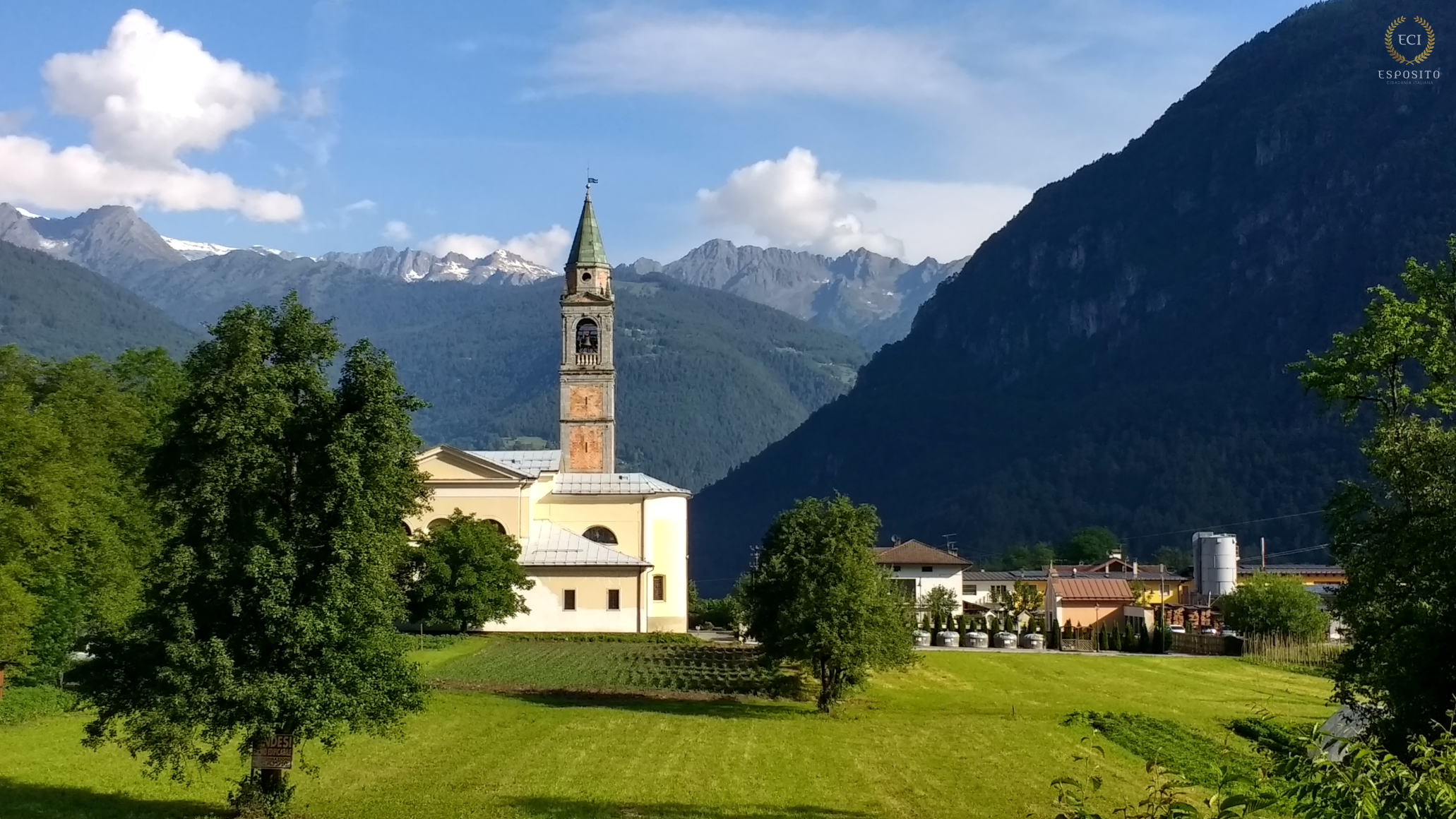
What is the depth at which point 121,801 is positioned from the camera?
845 inches

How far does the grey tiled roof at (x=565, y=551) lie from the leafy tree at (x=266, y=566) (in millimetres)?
43905

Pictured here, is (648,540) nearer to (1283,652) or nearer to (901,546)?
(1283,652)

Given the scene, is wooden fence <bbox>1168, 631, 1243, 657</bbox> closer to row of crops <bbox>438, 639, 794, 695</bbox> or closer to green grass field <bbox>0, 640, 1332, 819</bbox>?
green grass field <bbox>0, 640, 1332, 819</bbox>

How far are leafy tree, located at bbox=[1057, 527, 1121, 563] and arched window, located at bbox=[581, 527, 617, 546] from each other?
91110 millimetres

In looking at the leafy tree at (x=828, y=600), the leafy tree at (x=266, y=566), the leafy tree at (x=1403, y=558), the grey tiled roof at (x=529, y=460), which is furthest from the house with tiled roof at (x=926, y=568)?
the leafy tree at (x=266, y=566)

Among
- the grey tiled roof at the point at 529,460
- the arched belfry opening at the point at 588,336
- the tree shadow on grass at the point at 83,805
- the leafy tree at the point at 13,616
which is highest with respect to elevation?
the arched belfry opening at the point at 588,336

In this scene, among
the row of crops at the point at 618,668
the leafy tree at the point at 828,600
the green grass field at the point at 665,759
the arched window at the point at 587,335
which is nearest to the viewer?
the green grass field at the point at 665,759

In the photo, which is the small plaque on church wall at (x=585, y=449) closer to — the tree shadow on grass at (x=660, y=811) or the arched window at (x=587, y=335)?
the arched window at (x=587, y=335)

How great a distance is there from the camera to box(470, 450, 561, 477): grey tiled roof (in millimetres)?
72688

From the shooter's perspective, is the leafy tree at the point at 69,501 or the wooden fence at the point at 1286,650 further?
the wooden fence at the point at 1286,650

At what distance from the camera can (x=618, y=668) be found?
48.0m

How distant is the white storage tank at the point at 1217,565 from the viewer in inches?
3962

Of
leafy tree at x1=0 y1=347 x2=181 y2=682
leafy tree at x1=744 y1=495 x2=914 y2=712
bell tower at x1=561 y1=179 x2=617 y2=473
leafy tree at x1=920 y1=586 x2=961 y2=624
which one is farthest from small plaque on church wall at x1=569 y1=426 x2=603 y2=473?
leafy tree at x1=744 y1=495 x2=914 y2=712

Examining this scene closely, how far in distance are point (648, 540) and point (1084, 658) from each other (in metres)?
22.5
